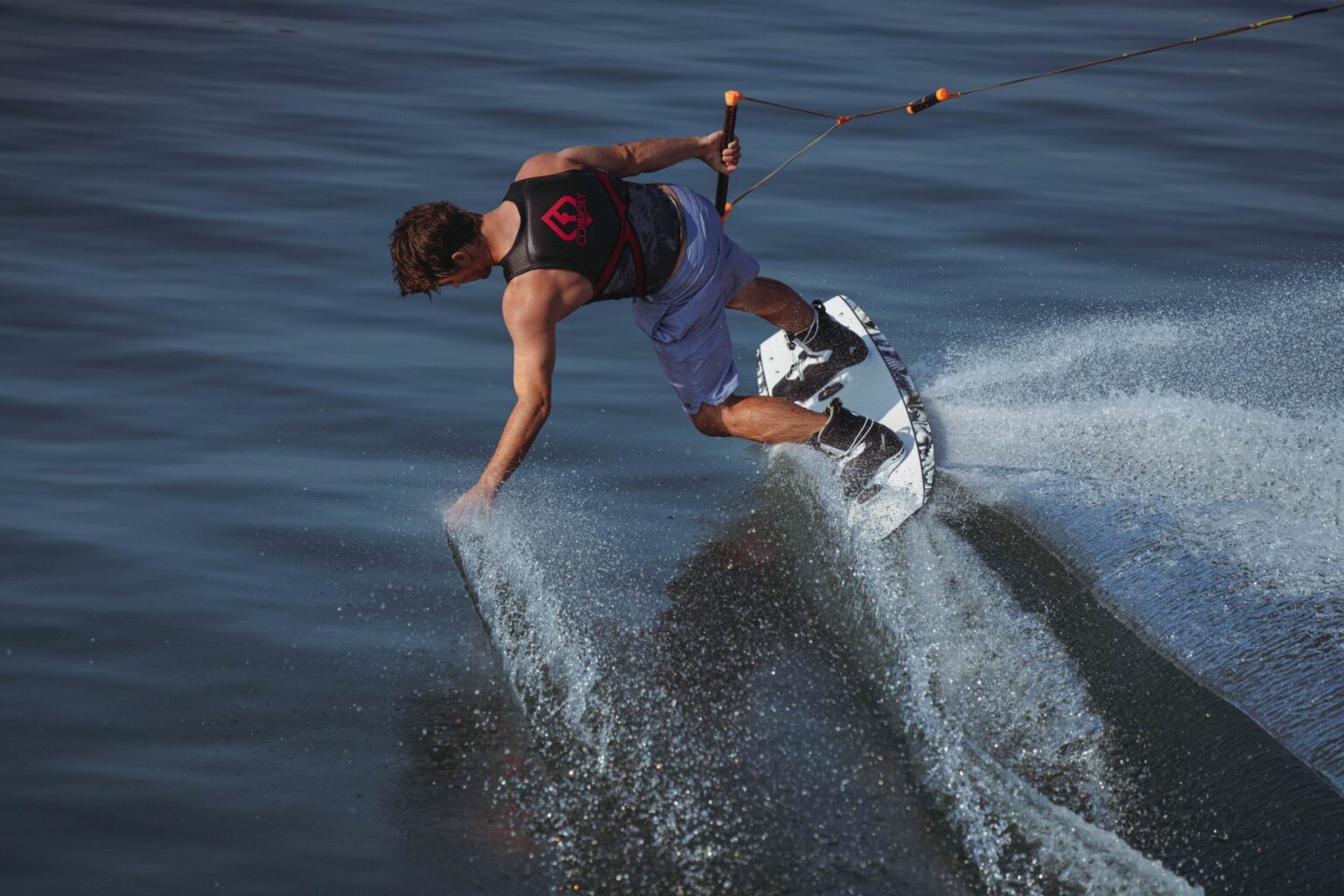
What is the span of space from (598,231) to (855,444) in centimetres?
149

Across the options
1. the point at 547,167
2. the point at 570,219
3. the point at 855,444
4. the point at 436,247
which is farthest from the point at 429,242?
the point at 855,444

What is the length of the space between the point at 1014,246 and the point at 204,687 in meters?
6.72

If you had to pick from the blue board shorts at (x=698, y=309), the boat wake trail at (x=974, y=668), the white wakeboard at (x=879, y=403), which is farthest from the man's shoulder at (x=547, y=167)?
the white wakeboard at (x=879, y=403)

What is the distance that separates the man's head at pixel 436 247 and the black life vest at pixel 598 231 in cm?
16

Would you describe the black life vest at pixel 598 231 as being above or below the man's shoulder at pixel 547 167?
below

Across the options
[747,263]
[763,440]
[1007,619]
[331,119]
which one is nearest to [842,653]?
[1007,619]

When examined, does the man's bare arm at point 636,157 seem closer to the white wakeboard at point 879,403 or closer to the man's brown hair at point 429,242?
the man's brown hair at point 429,242

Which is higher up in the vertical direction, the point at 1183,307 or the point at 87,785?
the point at 1183,307

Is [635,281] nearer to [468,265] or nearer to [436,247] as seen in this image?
[468,265]

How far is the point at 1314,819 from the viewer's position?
13.1ft

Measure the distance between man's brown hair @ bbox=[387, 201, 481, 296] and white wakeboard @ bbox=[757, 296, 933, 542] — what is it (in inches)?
80.3

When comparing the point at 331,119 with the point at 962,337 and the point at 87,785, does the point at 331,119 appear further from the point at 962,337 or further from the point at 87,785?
the point at 87,785

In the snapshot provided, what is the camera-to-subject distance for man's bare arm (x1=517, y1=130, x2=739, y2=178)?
543 centimetres

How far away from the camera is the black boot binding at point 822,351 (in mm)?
6688
